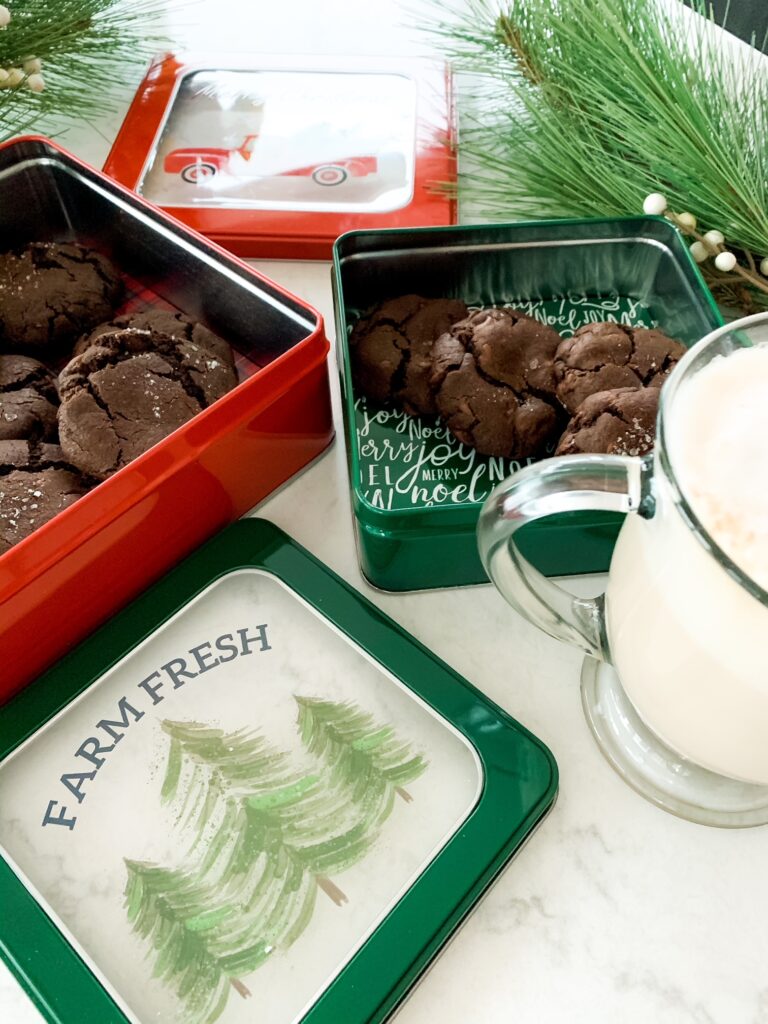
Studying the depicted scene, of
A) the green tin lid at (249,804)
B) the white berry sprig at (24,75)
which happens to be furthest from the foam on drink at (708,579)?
the white berry sprig at (24,75)

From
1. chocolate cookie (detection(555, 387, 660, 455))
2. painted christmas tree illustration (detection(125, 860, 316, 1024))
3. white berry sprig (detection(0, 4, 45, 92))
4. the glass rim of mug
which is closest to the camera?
the glass rim of mug

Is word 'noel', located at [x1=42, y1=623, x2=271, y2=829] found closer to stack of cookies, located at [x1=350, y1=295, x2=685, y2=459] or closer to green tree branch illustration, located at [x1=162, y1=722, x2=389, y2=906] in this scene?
green tree branch illustration, located at [x1=162, y1=722, x2=389, y2=906]

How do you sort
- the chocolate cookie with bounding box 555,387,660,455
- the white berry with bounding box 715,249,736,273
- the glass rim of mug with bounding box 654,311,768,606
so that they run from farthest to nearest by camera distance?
the white berry with bounding box 715,249,736,273 < the chocolate cookie with bounding box 555,387,660,455 < the glass rim of mug with bounding box 654,311,768,606

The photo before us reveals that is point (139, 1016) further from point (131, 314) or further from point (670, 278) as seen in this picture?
point (670, 278)

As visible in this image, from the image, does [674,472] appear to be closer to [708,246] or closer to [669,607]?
[669,607]

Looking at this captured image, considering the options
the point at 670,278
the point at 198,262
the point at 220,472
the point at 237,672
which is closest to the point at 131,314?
the point at 198,262

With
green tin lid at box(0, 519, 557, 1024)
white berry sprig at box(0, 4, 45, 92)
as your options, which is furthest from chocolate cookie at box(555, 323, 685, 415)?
white berry sprig at box(0, 4, 45, 92)

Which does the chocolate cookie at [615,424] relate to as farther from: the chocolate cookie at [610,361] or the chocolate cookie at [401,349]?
the chocolate cookie at [401,349]
